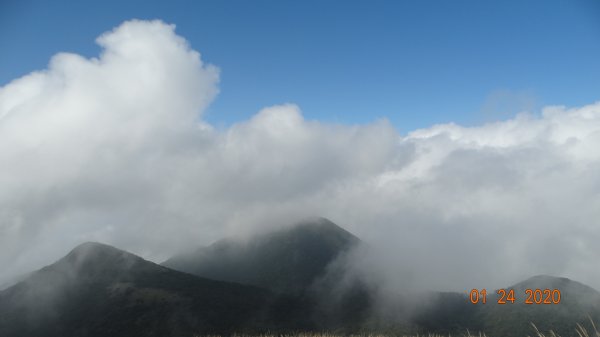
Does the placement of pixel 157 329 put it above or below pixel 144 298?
below

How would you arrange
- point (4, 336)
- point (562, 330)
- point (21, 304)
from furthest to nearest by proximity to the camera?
1. point (21, 304)
2. point (562, 330)
3. point (4, 336)

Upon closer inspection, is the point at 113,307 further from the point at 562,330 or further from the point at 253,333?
the point at 562,330

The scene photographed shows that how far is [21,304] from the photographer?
197 meters

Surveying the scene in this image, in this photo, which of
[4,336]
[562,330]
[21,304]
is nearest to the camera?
[4,336]

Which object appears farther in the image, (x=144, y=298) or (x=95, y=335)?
(x=144, y=298)

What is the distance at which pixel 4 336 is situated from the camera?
171 m

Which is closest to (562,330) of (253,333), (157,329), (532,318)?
(532,318)

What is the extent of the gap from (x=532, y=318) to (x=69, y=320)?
8026 inches

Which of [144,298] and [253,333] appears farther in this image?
[144,298]

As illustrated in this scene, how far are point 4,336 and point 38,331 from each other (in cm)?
1139

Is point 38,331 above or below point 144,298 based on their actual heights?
below

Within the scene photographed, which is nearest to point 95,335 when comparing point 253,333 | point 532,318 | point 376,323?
point 253,333

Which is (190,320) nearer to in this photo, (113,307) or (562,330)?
(113,307)

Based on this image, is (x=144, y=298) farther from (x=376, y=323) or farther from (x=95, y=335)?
(x=376, y=323)
